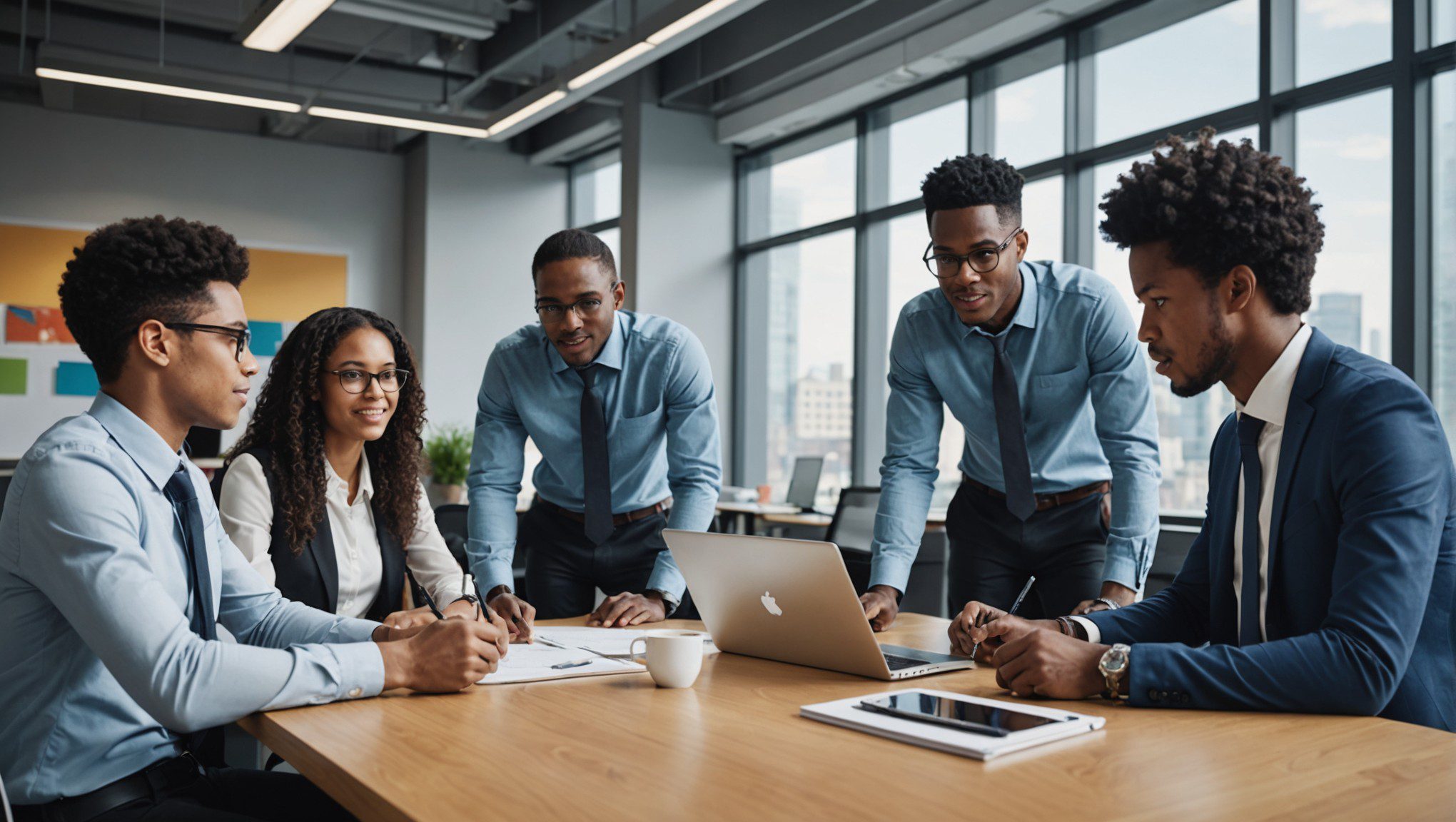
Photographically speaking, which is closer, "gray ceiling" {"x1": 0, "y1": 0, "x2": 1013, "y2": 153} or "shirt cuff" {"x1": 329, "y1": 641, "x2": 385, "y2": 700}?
"shirt cuff" {"x1": 329, "y1": 641, "x2": 385, "y2": 700}

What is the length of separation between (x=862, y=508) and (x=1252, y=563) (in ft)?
10.5

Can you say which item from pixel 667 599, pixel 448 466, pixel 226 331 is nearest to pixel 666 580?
pixel 667 599

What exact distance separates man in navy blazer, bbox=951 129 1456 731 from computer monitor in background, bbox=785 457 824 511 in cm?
522

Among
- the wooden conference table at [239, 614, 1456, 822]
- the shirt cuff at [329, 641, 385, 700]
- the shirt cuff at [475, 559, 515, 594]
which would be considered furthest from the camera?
the shirt cuff at [475, 559, 515, 594]

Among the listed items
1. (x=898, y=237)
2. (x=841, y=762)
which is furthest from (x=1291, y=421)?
(x=898, y=237)

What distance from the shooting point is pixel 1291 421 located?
4.81 ft

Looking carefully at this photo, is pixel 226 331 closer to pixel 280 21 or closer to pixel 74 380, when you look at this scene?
pixel 280 21

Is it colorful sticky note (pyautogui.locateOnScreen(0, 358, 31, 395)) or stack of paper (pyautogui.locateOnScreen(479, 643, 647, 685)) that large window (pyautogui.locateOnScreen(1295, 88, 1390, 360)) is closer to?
stack of paper (pyautogui.locateOnScreen(479, 643, 647, 685))

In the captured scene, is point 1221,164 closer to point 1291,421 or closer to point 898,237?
point 1291,421

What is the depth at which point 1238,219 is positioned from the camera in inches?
58.9

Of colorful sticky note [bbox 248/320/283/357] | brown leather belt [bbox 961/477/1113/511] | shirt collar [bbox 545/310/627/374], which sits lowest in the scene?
brown leather belt [bbox 961/477/1113/511]

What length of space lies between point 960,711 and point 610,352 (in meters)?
1.64

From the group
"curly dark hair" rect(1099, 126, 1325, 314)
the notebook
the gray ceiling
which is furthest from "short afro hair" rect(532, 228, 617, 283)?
the gray ceiling

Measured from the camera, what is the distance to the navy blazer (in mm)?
1314
